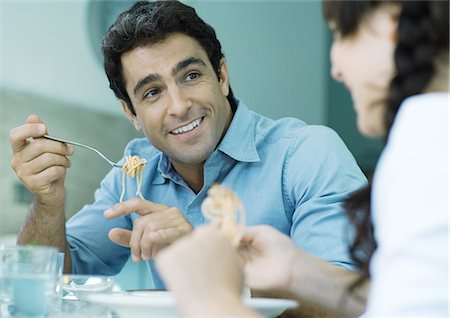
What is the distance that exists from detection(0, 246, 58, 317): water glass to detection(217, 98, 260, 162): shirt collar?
867 millimetres

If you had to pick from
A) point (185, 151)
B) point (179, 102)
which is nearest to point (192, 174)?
point (185, 151)

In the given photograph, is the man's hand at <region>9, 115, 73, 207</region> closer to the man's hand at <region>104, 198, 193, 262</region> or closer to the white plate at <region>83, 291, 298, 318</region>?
the man's hand at <region>104, 198, 193, 262</region>

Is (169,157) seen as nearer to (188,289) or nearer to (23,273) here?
(23,273)

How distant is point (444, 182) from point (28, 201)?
3.16 meters

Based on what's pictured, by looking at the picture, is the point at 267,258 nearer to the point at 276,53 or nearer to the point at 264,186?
the point at 264,186

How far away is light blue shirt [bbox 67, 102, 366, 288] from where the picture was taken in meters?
1.75

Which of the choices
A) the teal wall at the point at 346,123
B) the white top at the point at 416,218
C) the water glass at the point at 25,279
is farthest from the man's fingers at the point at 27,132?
the teal wall at the point at 346,123

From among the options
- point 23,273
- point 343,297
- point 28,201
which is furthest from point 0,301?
point 28,201

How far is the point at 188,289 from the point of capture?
926 millimetres

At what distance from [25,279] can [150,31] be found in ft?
3.30

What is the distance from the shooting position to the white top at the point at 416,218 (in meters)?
0.83

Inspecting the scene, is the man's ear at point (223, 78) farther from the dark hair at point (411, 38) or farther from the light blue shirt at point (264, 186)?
the dark hair at point (411, 38)

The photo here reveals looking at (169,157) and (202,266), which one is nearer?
(202,266)

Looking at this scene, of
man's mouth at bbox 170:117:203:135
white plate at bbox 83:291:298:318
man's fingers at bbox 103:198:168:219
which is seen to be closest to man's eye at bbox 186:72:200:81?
man's mouth at bbox 170:117:203:135
